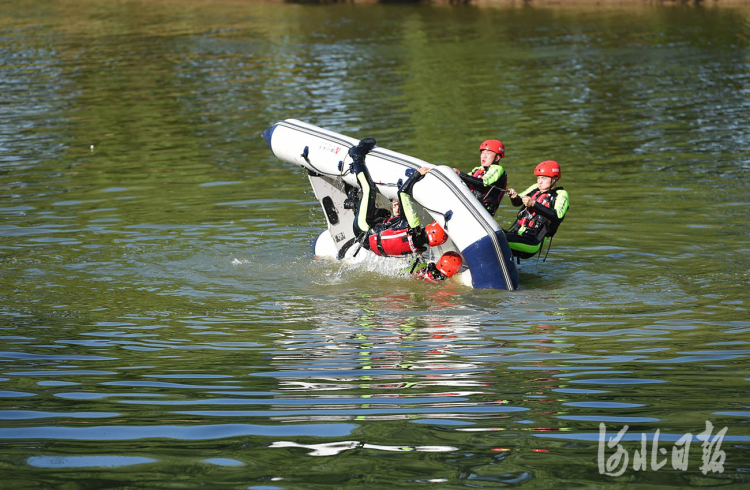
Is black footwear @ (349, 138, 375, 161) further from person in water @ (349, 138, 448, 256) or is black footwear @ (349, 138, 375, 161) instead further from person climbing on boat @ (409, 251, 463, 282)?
person climbing on boat @ (409, 251, 463, 282)

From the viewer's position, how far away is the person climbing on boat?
9.58m

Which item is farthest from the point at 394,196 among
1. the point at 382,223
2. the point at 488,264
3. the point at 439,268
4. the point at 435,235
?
the point at 488,264

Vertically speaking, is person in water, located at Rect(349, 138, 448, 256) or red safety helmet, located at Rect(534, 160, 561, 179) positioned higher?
red safety helmet, located at Rect(534, 160, 561, 179)

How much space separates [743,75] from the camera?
26.0 meters

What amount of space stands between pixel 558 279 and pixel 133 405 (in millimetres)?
5357

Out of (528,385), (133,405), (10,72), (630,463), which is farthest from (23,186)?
(10,72)

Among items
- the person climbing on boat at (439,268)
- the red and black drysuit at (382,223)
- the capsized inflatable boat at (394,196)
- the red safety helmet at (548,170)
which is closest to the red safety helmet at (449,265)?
the person climbing on boat at (439,268)

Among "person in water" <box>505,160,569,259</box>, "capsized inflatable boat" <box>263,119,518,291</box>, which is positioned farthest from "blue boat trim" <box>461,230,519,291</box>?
"person in water" <box>505,160,569,259</box>

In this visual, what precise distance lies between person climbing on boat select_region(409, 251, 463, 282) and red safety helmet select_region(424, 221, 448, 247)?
20cm

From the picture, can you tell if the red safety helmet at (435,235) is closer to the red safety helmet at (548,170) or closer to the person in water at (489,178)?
the person in water at (489,178)

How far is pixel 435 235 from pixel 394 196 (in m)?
0.96

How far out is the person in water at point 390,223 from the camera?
31.9 feet

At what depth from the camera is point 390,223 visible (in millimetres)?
10039

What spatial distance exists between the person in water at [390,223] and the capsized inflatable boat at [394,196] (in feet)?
0.31
